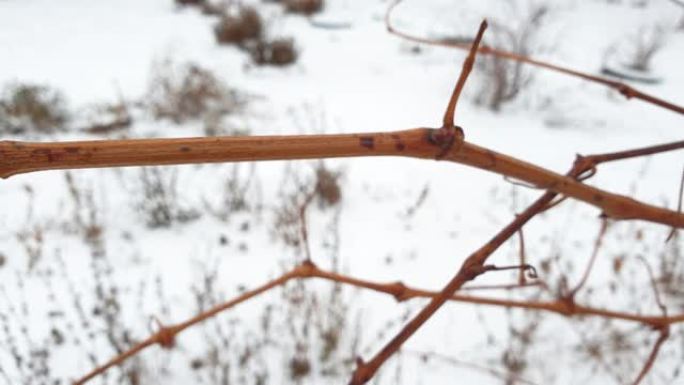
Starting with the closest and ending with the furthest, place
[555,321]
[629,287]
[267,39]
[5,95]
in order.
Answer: [555,321] < [629,287] < [5,95] < [267,39]

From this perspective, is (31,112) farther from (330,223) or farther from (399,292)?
(399,292)

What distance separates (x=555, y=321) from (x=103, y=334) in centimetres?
137

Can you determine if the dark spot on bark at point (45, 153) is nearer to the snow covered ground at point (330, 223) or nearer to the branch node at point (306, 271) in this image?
the branch node at point (306, 271)

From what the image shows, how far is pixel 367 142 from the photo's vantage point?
168mm

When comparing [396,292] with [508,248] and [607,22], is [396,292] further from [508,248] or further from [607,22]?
[607,22]

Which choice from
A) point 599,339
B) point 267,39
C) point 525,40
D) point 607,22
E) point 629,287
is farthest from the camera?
point 607,22

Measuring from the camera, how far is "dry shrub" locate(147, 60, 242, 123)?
2.61 metres

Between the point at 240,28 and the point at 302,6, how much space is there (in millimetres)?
932

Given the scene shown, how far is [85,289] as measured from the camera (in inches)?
60.7

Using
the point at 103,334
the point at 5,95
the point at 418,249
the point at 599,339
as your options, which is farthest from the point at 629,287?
the point at 5,95

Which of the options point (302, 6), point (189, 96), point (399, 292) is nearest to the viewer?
point (399, 292)

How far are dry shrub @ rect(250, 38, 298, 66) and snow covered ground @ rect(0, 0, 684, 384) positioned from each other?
0.34 ft

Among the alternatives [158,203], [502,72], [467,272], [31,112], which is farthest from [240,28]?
[467,272]

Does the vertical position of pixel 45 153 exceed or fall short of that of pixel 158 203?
it exceeds it
